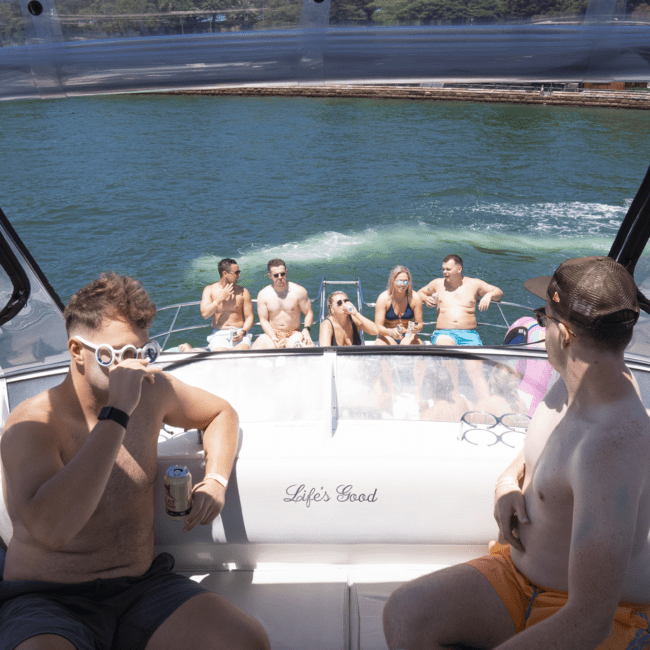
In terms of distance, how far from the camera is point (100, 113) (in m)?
30.2

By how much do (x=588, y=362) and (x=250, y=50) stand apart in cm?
93

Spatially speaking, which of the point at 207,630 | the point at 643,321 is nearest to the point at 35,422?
the point at 207,630

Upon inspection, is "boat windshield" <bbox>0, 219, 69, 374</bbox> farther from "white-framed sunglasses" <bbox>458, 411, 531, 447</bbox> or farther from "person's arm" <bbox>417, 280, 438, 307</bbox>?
"person's arm" <bbox>417, 280, 438, 307</bbox>

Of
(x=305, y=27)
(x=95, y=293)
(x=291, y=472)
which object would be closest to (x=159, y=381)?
(x=95, y=293)

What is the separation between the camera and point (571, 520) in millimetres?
1280

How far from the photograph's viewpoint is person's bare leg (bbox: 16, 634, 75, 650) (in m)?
1.27

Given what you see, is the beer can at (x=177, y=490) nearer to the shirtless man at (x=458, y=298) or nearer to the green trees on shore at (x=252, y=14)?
the green trees on shore at (x=252, y=14)

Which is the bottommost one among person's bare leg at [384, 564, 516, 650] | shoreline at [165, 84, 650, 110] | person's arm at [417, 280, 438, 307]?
shoreline at [165, 84, 650, 110]

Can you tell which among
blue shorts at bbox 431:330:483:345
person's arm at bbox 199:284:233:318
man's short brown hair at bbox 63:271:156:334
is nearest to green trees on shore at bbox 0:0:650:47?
man's short brown hair at bbox 63:271:156:334

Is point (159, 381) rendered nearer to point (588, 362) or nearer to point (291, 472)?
point (291, 472)

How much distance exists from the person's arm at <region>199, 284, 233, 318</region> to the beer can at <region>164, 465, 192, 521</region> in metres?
3.84

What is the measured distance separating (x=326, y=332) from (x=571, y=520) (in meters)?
3.03

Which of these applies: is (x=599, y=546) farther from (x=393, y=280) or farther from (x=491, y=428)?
(x=393, y=280)

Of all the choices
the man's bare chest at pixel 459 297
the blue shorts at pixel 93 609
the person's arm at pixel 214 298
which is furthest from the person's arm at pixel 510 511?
the person's arm at pixel 214 298
